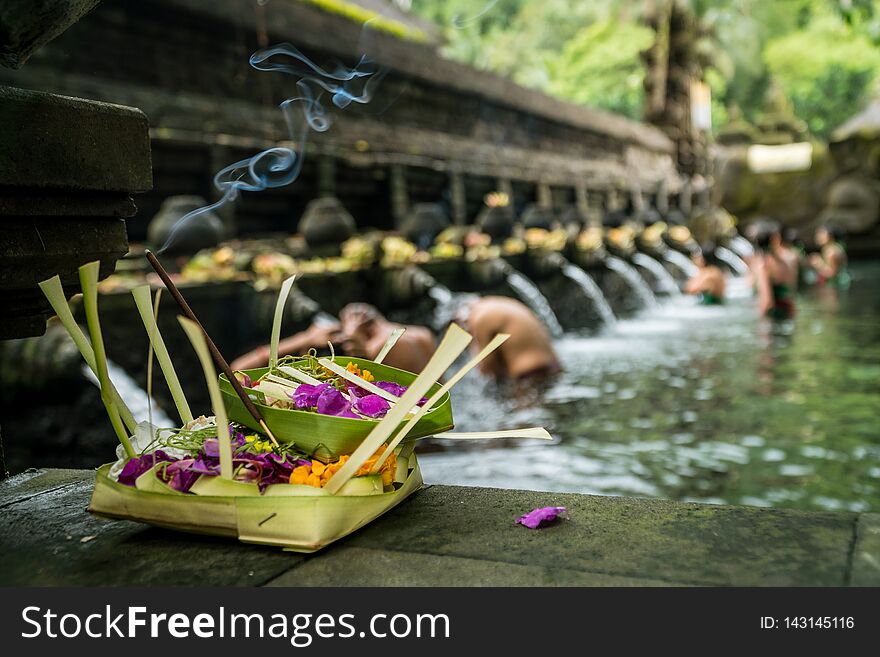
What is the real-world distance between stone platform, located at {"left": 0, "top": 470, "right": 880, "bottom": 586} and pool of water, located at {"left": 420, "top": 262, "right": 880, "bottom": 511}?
2.60m

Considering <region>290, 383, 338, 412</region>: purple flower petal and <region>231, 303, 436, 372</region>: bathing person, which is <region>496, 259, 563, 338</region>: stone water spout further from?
<region>290, 383, 338, 412</region>: purple flower petal

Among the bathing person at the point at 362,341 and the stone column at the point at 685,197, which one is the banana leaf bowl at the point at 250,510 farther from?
the stone column at the point at 685,197

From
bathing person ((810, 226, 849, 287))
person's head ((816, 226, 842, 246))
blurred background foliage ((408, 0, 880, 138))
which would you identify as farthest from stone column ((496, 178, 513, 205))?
blurred background foliage ((408, 0, 880, 138))

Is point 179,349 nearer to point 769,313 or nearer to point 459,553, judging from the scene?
point 459,553

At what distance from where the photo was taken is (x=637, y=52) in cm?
2972

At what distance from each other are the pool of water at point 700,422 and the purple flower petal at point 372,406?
109 inches

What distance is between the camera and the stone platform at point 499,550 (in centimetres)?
159

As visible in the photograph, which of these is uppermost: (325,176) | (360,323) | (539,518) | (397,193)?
(325,176)

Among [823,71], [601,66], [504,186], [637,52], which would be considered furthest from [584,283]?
[823,71]

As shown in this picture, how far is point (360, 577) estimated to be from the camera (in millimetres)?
1644

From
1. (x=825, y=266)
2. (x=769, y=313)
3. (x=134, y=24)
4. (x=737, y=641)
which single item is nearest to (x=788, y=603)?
(x=737, y=641)

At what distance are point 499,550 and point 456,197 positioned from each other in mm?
12589

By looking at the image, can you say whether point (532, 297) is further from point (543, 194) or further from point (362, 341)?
point (543, 194)

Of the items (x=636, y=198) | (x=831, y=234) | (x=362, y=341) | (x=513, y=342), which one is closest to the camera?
(x=362, y=341)
